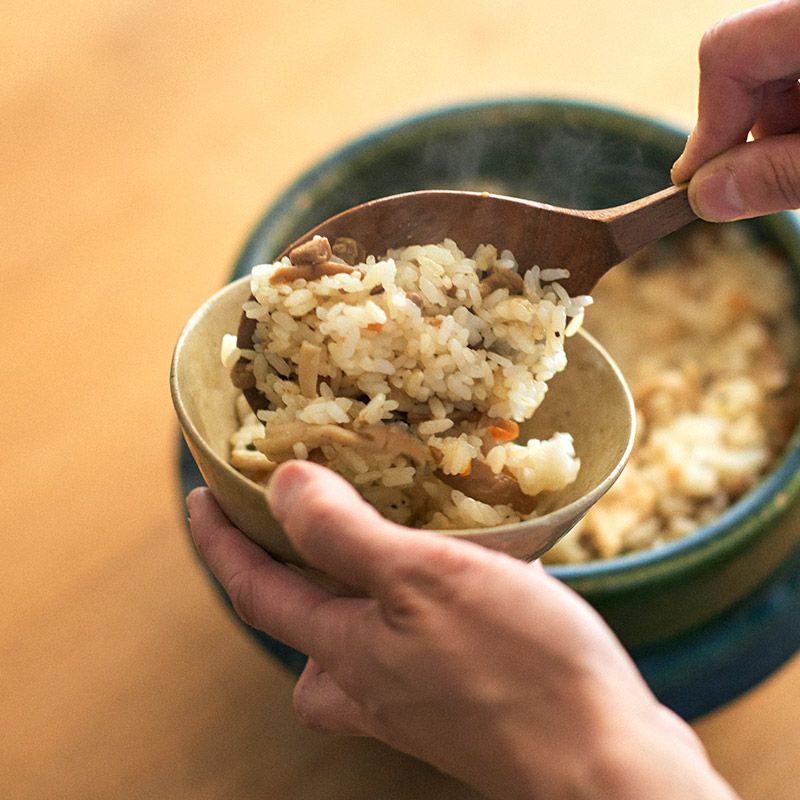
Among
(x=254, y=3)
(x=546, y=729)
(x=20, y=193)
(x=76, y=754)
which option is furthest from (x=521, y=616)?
(x=254, y=3)

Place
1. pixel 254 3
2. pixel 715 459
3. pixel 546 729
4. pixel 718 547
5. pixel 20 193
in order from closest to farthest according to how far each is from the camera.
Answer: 1. pixel 546 729
2. pixel 718 547
3. pixel 715 459
4. pixel 20 193
5. pixel 254 3

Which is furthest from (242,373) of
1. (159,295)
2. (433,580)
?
(159,295)

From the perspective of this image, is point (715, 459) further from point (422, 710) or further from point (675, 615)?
point (422, 710)

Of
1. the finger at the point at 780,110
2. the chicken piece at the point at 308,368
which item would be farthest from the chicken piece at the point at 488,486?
the finger at the point at 780,110

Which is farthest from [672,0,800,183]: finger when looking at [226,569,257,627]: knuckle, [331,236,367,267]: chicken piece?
[226,569,257,627]: knuckle

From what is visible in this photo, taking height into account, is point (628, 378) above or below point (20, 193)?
below

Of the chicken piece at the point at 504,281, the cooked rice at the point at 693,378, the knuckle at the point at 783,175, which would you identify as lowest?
the cooked rice at the point at 693,378

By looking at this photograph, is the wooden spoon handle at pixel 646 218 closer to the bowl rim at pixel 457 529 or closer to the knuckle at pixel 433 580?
the bowl rim at pixel 457 529

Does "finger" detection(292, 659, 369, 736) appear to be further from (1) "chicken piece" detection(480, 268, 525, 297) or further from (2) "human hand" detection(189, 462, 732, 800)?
(1) "chicken piece" detection(480, 268, 525, 297)
